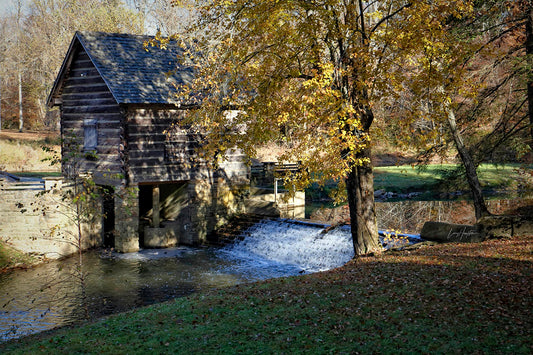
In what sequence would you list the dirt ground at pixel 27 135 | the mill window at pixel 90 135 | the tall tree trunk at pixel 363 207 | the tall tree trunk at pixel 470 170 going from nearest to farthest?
the tall tree trunk at pixel 363 207 < the tall tree trunk at pixel 470 170 < the mill window at pixel 90 135 < the dirt ground at pixel 27 135

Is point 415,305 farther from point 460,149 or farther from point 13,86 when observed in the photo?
point 13,86

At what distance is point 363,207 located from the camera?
49.6 ft

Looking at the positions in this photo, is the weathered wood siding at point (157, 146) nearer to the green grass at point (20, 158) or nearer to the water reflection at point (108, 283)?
the water reflection at point (108, 283)

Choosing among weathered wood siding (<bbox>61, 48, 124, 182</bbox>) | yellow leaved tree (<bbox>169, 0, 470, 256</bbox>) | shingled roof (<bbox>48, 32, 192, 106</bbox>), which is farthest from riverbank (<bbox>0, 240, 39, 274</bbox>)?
yellow leaved tree (<bbox>169, 0, 470, 256</bbox>)

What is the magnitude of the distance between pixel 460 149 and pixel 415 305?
1009 centimetres

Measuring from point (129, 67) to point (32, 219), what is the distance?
764cm

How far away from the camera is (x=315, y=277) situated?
→ 43.0ft

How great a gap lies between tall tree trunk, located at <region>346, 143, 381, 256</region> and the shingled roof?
985 centimetres

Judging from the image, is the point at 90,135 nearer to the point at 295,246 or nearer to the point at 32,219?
the point at 32,219

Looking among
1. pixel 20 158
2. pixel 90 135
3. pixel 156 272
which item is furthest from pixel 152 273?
pixel 20 158

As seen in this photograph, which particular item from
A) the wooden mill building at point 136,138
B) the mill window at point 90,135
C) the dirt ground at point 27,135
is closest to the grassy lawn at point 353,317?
the wooden mill building at point 136,138

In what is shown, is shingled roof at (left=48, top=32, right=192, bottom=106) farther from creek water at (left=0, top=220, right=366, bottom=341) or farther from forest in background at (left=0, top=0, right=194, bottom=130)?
forest in background at (left=0, top=0, right=194, bottom=130)

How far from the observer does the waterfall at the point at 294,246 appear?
1922 cm

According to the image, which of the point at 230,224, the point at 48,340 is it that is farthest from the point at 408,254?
the point at 230,224
